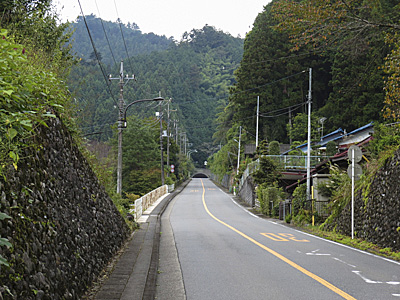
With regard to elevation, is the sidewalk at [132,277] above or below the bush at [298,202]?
below

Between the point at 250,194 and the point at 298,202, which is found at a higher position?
the point at 298,202

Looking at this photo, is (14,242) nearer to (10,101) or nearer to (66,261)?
(66,261)

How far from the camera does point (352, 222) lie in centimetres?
1413

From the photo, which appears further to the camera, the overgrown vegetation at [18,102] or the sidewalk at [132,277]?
the sidewalk at [132,277]

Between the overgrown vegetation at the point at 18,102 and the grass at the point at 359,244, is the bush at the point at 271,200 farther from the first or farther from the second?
the overgrown vegetation at the point at 18,102

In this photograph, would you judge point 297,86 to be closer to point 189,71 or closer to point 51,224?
point 51,224

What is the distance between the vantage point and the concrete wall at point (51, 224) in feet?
13.2

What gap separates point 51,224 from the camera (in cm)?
518

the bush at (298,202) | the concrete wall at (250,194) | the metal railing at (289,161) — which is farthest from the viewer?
the concrete wall at (250,194)

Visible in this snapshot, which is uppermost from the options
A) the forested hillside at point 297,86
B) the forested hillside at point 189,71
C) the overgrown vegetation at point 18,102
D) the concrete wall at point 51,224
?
the forested hillside at point 189,71

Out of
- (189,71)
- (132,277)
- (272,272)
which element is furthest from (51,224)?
(189,71)

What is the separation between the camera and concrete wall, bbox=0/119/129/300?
404cm

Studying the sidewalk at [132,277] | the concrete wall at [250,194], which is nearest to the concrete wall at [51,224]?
the sidewalk at [132,277]

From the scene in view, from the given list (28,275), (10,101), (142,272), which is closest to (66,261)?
(28,275)
